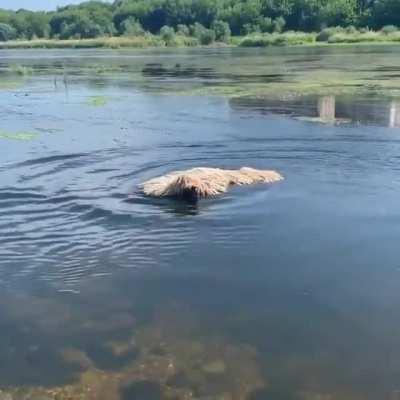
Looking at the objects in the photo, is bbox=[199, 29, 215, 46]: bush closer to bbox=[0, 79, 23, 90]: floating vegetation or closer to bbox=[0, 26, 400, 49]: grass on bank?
bbox=[0, 26, 400, 49]: grass on bank

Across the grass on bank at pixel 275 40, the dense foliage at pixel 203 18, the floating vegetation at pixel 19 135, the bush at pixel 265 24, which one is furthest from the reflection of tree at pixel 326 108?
the bush at pixel 265 24

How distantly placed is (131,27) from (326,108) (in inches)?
5331

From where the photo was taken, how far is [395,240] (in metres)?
9.80

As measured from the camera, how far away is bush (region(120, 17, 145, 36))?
486 ft

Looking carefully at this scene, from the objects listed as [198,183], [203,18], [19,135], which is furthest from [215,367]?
[203,18]

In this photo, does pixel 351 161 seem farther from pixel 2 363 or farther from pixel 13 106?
pixel 13 106

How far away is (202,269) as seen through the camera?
8945mm

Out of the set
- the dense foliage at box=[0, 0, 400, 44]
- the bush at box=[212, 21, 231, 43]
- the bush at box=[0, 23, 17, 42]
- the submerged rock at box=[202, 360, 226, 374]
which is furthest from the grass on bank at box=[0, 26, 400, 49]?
Answer: the submerged rock at box=[202, 360, 226, 374]

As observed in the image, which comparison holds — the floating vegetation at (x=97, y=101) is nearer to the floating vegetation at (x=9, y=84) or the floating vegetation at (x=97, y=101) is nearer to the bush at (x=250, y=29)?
the floating vegetation at (x=9, y=84)

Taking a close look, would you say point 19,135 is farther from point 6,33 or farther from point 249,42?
point 6,33

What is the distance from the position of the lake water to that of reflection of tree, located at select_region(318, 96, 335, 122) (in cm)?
192

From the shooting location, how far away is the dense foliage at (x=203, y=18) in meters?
123

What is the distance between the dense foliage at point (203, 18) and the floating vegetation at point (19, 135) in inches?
3531

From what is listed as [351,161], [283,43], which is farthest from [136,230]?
[283,43]
